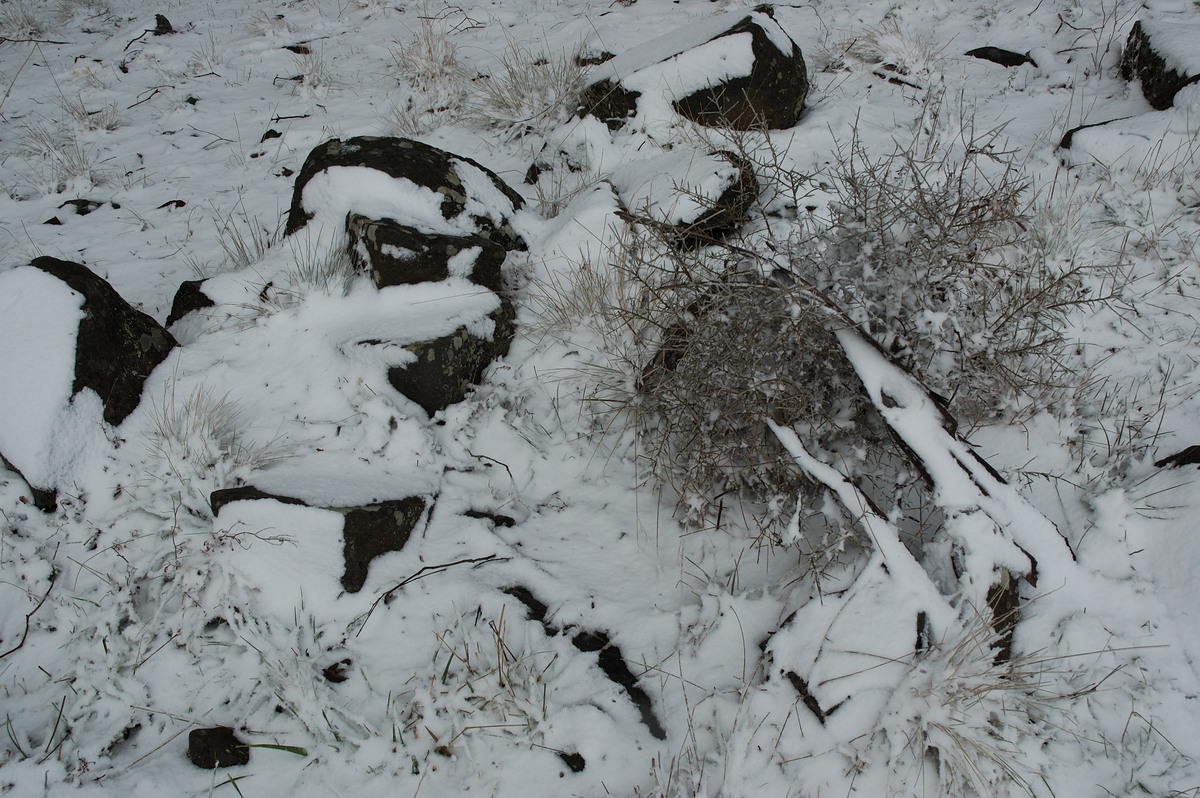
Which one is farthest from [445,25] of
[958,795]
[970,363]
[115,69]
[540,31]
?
[958,795]

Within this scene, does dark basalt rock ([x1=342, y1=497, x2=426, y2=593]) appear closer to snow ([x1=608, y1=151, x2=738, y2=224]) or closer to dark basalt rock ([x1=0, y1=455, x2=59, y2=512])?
dark basalt rock ([x1=0, y1=455, x2=59, y2=512])

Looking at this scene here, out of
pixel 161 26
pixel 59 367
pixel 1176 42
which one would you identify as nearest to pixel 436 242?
pixel 59 367

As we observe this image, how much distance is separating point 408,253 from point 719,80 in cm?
197

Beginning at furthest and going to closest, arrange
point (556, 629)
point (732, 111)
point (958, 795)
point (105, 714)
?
point (732, 111)
point (556, 629)
point (105, 714)
point (958, 795)

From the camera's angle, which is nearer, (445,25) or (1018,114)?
(1018,114)

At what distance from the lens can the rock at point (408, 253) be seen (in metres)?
2.81

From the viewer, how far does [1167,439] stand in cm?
225

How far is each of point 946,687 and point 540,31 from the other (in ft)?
16.4

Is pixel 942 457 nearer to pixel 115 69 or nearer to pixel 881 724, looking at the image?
pixel 881 724

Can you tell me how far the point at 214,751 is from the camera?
5.87 ft

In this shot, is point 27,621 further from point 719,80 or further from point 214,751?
point 719,80

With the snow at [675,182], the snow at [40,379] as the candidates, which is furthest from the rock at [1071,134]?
the snow at [40,379]

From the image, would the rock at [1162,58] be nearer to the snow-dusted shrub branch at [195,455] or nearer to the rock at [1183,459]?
the rock at [1183,459]

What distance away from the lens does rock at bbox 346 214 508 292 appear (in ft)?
9.23
